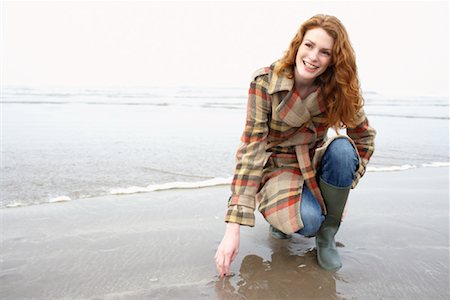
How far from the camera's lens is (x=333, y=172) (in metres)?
2.31

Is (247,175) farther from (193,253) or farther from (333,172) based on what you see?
(193,253)

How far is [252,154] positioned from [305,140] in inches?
13.8

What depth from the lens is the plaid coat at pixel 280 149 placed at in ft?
7.33

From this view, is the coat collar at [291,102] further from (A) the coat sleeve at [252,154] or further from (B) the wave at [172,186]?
(B) the wave at [172,186]

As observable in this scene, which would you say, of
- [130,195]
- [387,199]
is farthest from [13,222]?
[387,199]

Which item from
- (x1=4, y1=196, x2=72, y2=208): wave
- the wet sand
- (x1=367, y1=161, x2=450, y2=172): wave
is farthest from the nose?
(x1=367, y1=161, x2=450, y2=172): wave

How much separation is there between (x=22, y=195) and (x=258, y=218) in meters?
1.84

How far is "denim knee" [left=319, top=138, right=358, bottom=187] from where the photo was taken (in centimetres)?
229

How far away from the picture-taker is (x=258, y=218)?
10.2 ft

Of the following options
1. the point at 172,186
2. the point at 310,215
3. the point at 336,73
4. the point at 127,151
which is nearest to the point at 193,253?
the point at 310,215

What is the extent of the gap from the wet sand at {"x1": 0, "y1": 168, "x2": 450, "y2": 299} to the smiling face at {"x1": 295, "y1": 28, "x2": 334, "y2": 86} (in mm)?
1019

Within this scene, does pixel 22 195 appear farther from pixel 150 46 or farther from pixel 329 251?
→ pixel 150 46

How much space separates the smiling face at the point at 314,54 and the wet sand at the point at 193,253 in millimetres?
1019

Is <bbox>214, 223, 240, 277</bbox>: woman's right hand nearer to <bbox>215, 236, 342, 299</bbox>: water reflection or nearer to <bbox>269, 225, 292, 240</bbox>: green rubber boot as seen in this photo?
<bbox>215, 236, 342, 299</bbox>: water reflection
